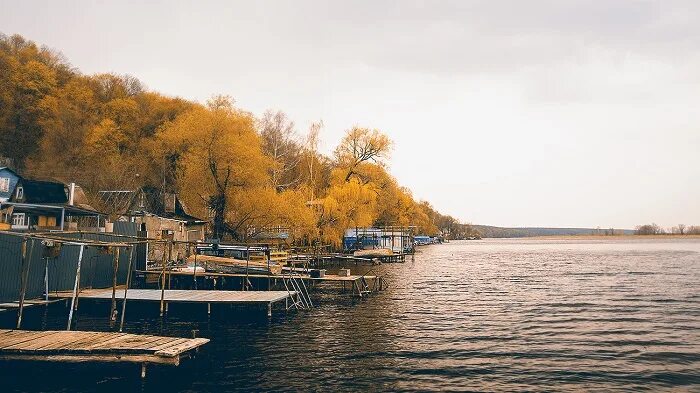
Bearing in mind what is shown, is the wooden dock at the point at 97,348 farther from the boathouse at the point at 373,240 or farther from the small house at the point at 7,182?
the boathouse at the point at 373,240

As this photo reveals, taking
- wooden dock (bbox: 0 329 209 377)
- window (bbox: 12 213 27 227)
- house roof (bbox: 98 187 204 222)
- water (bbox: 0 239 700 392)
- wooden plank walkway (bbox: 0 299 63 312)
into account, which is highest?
house roof (bbox: 98 187 204 222)

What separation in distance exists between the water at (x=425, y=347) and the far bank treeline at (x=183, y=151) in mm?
20299

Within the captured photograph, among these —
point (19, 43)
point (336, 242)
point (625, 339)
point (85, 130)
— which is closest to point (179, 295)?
point (625, 339)

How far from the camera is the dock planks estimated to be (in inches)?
555

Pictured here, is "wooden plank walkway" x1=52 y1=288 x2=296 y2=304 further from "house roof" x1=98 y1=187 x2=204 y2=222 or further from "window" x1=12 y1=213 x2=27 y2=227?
"window" x1=12 y1=213 x2=27 y2=227

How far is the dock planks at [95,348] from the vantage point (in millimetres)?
14094

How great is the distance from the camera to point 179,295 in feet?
86.9

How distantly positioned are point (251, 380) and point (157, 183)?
5849 centimetres

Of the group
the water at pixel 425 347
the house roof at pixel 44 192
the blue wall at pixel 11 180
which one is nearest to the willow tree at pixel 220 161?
the house roof at pixel 44 192

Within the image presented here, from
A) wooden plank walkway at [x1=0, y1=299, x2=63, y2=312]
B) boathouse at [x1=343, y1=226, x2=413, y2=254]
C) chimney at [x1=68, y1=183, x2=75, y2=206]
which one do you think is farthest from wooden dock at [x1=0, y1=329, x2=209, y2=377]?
boathouse at [x1=343, y1=226, x2=413, y2=254]

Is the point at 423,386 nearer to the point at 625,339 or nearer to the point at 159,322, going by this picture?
the point at 625,339

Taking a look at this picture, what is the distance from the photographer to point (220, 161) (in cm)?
4753

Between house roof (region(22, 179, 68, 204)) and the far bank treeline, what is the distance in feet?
19.8

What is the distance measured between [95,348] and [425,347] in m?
11.9
